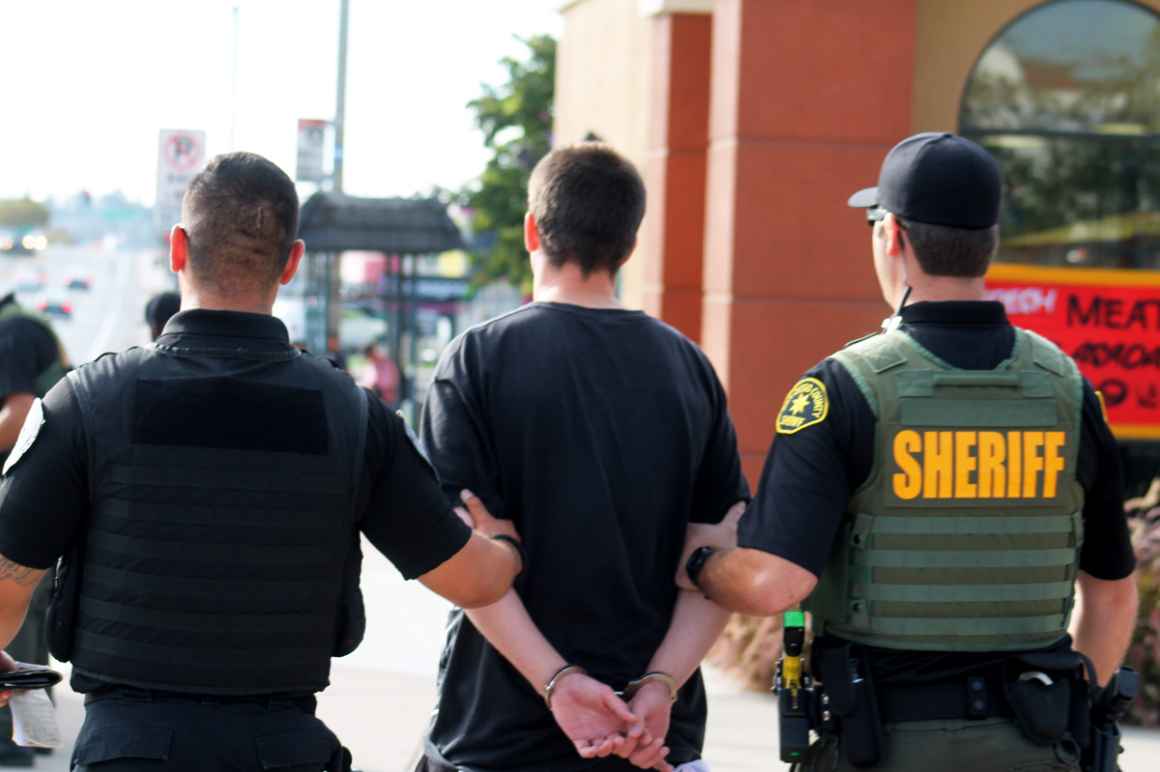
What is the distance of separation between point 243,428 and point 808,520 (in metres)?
1.08

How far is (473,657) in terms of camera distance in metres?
3.73

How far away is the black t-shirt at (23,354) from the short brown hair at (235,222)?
3.36m

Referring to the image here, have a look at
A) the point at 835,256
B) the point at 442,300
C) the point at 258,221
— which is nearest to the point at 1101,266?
the point at 835,256

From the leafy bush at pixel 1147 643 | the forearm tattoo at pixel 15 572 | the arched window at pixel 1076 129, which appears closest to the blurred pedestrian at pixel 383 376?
the arched window at pixel 1076 129

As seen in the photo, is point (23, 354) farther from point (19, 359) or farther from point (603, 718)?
point (603, 718)

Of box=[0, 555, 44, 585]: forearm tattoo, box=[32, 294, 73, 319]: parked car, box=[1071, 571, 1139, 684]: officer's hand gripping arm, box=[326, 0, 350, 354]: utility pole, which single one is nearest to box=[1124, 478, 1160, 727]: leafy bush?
box=[1071, 571, 1139, 684]: officer's hand gripping arm

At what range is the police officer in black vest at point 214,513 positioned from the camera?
3129mm

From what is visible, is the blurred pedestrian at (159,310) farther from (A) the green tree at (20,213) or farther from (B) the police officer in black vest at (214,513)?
(A) the green tree at (20,213)

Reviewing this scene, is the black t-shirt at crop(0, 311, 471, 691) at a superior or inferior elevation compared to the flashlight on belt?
superior

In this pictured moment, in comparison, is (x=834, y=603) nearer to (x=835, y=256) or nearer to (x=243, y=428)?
(x=243, y=428)

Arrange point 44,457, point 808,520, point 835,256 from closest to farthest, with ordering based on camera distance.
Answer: point 44,457, point 808,520, point 835,256

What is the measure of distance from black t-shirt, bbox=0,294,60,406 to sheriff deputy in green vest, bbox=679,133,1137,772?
11.9 ft

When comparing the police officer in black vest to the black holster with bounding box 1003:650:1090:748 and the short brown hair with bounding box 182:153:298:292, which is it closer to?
the short brown hair with bounding box 182:153:298:292

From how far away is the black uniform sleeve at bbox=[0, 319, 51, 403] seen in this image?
21.0 ft
